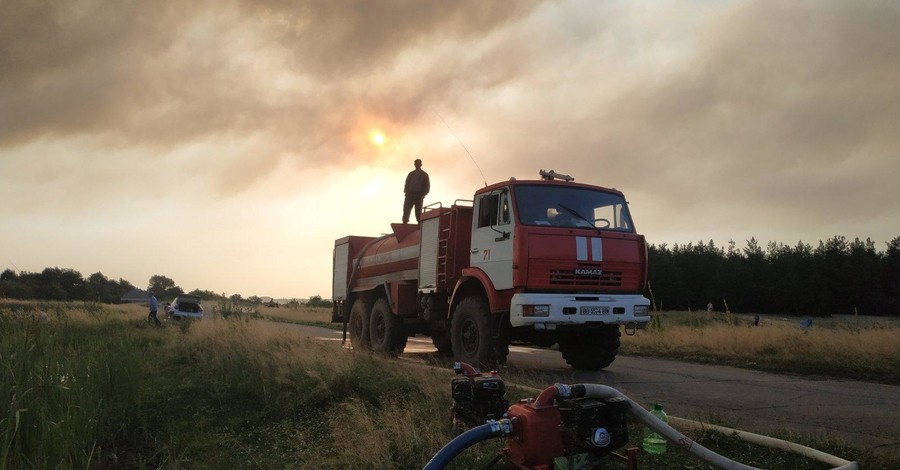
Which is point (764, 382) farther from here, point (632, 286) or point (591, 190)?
point (591, 190)

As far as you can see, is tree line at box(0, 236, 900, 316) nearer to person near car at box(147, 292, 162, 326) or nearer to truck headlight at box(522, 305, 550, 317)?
person near car at box(147, 292, 162, 326)

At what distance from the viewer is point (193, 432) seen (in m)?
7.51

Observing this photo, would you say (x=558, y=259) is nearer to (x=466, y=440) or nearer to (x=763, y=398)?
(x=763, y=398)

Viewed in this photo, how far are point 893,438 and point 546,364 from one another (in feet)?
23.2

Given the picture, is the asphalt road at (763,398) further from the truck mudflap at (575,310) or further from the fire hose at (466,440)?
the fire hose at (466,440)

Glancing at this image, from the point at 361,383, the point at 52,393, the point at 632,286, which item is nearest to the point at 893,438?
the point at 632,286

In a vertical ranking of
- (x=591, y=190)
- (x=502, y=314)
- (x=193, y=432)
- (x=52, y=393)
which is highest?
(x=591, y=190)

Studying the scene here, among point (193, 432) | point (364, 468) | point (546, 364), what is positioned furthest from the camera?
point (546, 364)

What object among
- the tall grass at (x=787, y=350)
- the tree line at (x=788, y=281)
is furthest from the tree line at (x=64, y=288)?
the tree line at (x=788, y=281)

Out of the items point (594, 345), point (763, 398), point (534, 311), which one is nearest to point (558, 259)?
point (534, 311)

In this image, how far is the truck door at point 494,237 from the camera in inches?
360

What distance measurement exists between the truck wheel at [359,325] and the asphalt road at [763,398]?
4453mm

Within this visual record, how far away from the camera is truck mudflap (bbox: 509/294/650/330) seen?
28.2ft

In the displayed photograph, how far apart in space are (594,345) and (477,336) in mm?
2144
